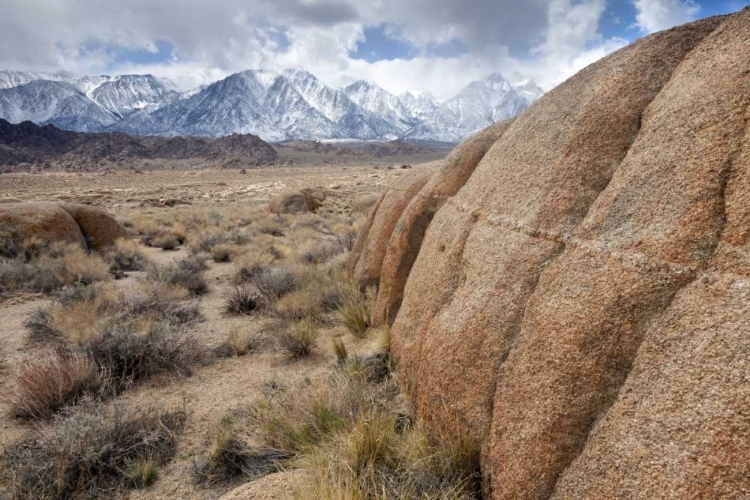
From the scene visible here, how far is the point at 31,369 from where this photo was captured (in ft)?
13.1

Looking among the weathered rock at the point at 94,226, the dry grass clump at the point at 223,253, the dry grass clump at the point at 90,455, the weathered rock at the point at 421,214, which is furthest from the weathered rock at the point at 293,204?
the dry grass clump at the point at 90,455

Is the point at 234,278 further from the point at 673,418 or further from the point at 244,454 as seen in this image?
the point at 673,418

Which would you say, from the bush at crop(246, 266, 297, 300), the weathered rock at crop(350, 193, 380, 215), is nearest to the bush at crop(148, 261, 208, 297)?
the bush at crop(246, 266, 297, 300)

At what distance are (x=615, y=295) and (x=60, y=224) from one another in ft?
42.2

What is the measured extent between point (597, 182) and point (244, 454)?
3170 millimetres

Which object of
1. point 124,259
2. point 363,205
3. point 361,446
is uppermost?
point 363,205

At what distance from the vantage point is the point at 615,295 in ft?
6.45

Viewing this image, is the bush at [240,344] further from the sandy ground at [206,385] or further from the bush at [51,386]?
the bush at [51,386]

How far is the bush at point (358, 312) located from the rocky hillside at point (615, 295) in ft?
6.59

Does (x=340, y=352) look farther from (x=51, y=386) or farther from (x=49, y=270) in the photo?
(x=49, y=270)

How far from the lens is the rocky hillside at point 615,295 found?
1586mm

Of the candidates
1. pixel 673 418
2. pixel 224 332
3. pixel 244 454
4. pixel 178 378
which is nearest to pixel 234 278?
pixel 224 332

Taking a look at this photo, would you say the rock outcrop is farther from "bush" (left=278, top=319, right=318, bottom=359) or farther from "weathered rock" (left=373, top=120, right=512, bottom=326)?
"weathered rock" (left=373, top=120, right=512, bottom=326)

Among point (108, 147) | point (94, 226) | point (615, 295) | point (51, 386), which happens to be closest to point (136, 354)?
point (51, 386)
